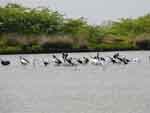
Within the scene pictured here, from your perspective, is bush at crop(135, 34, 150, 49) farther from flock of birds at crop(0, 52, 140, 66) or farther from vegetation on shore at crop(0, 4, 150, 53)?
flock of birds at crop(0, 52, 140, 66)

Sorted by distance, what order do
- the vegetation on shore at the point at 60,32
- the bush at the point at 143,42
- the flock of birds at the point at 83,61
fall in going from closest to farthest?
the flock of birds at the point at 83,61 < the vegetation on shore at the point at 60,32 < the bush at the point at 143,42

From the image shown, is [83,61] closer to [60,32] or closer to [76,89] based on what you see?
[76,89]

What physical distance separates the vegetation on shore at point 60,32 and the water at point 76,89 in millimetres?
12117

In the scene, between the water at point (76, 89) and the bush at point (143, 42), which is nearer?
the water at point (76, 89)

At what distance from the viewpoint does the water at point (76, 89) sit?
14.8 m

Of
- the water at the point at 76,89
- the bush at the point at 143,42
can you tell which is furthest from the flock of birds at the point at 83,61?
the bush at the point at 143,42

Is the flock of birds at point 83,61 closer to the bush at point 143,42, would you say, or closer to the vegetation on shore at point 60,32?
the vegetation on shore at point 60,32

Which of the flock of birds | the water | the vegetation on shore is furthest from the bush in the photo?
the water

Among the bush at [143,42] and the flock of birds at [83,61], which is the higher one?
the bush at [143,42]

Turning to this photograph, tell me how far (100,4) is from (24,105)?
31.8 metres

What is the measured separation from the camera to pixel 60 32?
43.4 meters

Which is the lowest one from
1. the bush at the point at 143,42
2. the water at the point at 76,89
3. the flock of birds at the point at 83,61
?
the water at the point at 76,89

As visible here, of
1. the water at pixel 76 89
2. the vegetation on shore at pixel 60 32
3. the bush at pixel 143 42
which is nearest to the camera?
the water at pixel 76 89

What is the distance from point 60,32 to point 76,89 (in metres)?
25.1
